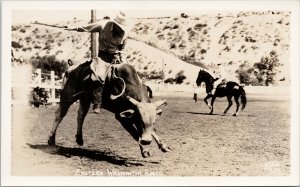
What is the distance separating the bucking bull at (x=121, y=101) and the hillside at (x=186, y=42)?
0.27 metres

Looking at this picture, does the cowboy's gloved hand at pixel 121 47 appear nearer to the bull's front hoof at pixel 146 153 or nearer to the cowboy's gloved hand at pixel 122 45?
the cowboy's gloved hand at pixel 122 45

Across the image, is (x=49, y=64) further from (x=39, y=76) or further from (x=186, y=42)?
(x=186, y=42)

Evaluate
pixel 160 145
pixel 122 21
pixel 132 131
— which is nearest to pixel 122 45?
pixel 122 21

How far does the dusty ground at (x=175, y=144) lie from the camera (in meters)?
7.25

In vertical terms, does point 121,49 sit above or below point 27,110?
above

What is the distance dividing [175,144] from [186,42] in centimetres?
138

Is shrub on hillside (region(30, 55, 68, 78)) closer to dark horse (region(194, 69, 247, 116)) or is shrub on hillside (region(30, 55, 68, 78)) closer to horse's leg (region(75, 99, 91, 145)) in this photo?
horse's leg (region(75, 99, 91, 145))

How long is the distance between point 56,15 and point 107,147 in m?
1.85

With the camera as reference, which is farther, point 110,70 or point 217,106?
point 217,106

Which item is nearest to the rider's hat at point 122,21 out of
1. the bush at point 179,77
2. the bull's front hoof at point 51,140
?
the bush at point 179,77

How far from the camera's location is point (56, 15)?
7336 millimetres

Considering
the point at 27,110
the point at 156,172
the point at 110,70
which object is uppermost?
the point at 110,70
